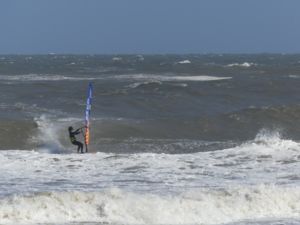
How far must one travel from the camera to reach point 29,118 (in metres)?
26.4

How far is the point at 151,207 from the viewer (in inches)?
446

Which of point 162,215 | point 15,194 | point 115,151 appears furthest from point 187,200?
point 115,151

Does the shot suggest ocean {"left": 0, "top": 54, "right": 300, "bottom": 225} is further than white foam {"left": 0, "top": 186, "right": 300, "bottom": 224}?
Yes

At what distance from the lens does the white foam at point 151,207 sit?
10914 millimetres

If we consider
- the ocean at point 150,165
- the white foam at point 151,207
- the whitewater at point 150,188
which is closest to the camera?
the white foam at point 151,207

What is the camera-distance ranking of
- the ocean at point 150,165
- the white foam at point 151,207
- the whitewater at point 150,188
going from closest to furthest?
the white foam at point 151,207
the whitewater at point 150,188
the ocean at point 150,165

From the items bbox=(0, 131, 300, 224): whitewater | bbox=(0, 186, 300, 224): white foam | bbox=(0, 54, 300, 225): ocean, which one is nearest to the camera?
bbox=(0, 186, 300, 224): white foam

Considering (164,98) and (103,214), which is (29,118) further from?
(103,214)

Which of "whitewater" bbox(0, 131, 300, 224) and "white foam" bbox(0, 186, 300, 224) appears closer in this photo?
"white foam" bbox(0, 186, 300, 224)

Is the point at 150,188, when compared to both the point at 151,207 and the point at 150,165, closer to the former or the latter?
the point at 151,207

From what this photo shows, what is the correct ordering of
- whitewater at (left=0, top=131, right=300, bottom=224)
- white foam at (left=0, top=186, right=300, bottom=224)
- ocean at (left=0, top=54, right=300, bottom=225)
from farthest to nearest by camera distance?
ocean at (left=0, top=54, right=300, bottom=225) → whitewater at (left=0, top=131, right=300, bottom=224) → white foam at (left=0, top=186, right=300, bottom=224)

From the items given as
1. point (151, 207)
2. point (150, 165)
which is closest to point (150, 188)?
point (151, 207)

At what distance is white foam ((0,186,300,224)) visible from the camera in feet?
35.8

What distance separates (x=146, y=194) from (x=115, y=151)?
25.4 ft
